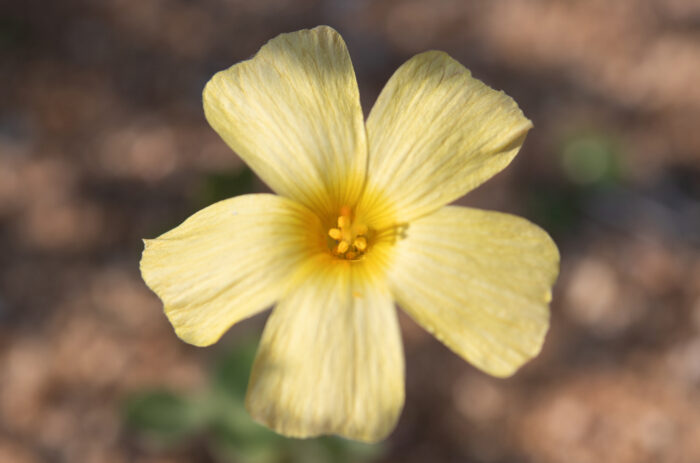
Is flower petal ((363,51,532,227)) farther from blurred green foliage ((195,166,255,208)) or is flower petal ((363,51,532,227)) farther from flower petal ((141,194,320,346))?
blurred green foliage ((195,166,255,208))

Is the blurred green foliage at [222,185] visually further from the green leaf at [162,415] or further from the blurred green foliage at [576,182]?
the blurred green foliage at [576,182]

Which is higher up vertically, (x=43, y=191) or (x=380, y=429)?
(x=380, y=429)

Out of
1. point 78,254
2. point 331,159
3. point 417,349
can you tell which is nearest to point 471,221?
point 331,159

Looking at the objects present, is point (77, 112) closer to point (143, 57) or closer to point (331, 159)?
point (143, 57)

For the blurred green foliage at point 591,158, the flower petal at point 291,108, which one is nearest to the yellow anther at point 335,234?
the flower petal at point 291,108

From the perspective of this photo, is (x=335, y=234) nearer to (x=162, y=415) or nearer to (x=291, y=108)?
(x=291, y=108)
